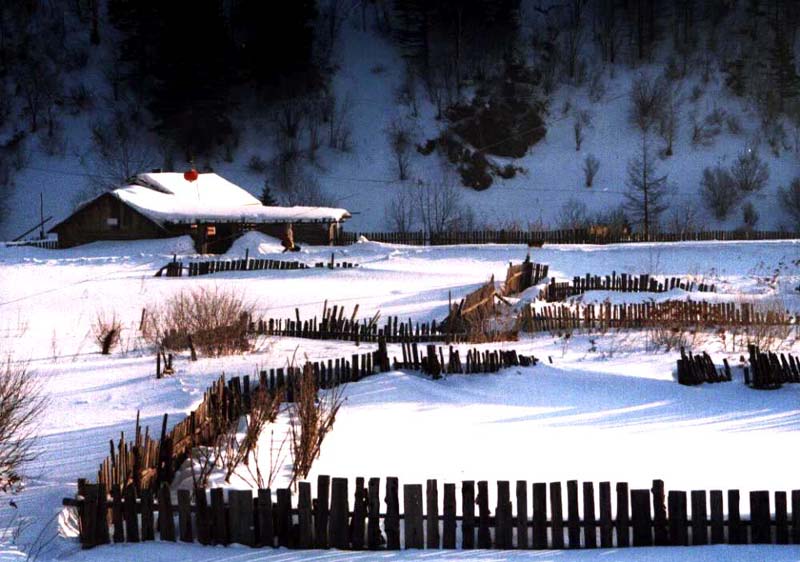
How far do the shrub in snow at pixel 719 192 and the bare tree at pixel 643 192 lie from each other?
280 cm

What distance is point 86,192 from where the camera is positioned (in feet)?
207

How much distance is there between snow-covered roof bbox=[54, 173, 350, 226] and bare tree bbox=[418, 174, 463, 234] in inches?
472

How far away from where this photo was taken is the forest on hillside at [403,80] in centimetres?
6675

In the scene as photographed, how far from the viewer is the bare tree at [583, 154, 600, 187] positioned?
63344 millimetres

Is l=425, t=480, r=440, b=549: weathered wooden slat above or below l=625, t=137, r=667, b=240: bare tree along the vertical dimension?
below

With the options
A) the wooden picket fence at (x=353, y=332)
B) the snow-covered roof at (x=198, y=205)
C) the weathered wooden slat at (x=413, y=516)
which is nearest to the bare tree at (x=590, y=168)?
the snow-covered roof at (x=198, y=205)

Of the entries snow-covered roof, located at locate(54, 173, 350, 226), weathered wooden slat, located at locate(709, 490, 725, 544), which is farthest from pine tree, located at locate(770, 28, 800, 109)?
weathered wooden slat, located at locate(709, 490, 725, 544)

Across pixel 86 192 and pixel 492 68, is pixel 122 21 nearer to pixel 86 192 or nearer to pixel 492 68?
pixel 86 192

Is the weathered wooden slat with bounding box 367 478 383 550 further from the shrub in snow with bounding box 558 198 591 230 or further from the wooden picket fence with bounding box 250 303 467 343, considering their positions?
the shrub in snow with bounding box 558 198 591 230

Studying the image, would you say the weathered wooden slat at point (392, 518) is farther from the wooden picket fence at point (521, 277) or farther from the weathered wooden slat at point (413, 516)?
the wooden picket fence at point (521, 277)

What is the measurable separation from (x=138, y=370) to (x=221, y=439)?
17.2 ft

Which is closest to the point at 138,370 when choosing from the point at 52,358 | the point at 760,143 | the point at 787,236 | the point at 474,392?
the point at 52,358

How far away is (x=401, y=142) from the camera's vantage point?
6806 centimetres

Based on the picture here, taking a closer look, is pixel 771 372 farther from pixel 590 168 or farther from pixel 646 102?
pixel 646 102
